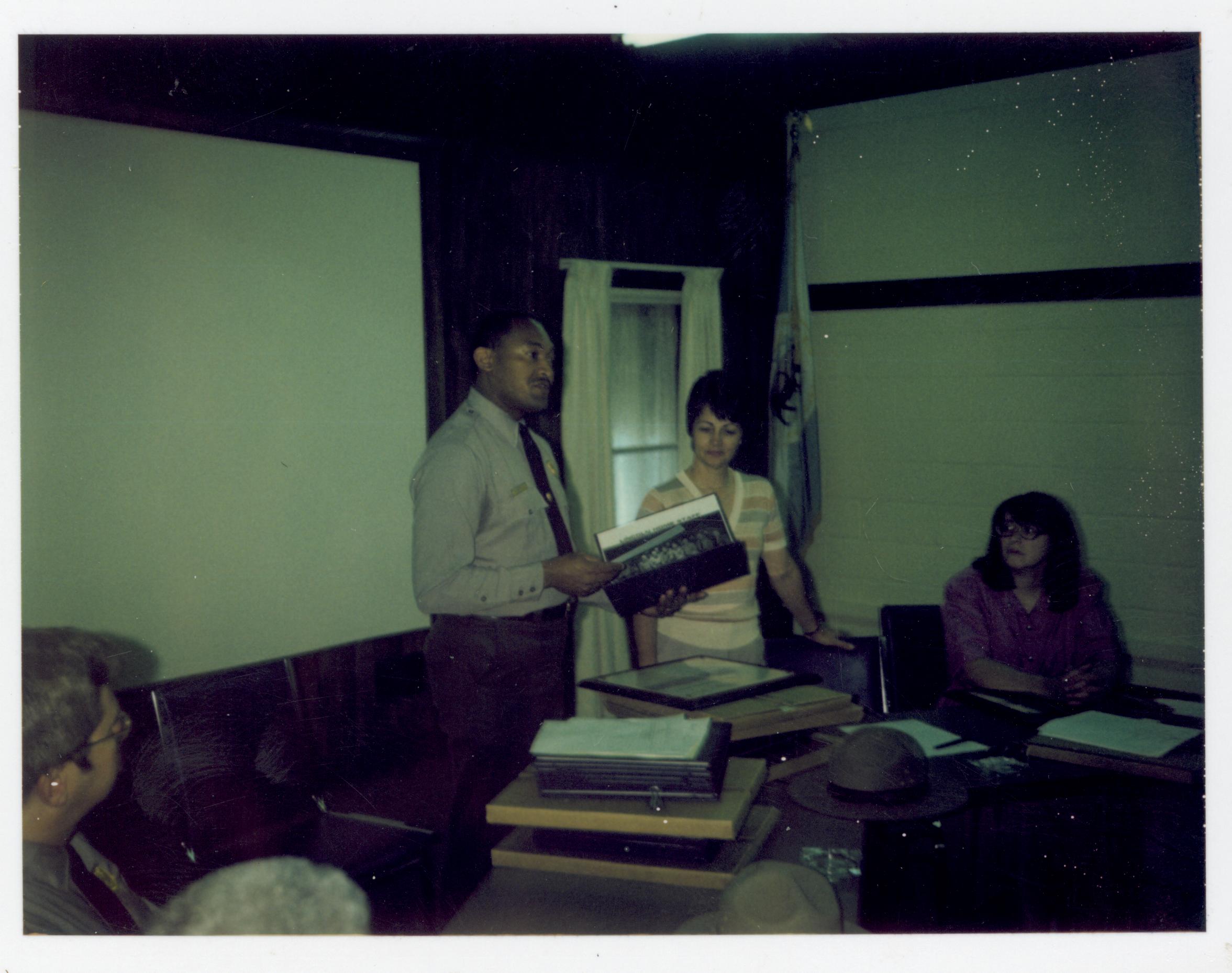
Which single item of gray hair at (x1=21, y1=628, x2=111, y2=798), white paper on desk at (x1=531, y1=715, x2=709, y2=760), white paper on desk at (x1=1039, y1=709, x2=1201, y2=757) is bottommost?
white paper on desk at (x1=1039, y1=709, x2=1201, y2=757)

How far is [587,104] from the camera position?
3.67 meters

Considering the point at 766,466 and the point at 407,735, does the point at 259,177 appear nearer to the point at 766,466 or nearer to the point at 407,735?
the point at 407,735

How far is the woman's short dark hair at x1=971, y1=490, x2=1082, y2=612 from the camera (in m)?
2.56

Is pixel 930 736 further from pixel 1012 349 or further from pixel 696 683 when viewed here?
pixel 1012 349

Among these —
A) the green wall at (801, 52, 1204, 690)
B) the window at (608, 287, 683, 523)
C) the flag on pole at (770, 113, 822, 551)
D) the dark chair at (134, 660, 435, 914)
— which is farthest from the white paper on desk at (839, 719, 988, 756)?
the flag on pole at (770, 113, 822, 551)

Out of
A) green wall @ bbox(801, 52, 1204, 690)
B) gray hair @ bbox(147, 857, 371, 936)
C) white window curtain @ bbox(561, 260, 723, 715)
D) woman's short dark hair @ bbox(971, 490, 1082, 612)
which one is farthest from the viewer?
white window curtain @ bbox(561, 260, 723, 715)

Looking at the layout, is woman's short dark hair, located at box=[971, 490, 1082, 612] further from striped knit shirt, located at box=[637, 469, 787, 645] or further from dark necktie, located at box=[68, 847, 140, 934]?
dark necktie, located at box=[68, 847, 140, 934]

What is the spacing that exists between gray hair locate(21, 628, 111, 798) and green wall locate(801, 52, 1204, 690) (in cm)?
372

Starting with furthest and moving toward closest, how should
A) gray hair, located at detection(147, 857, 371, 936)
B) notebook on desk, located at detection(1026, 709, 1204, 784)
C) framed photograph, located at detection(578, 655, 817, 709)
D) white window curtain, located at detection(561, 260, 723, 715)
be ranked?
white window curtain, located at detection(561, 260, 723, 715) < framed photograph, located at detection(578, 655, 817, 709) < notebook on desk, located at detection(1026, 709, 1204, 784) < gray hair, located at detection(147, 857, 371, 936)

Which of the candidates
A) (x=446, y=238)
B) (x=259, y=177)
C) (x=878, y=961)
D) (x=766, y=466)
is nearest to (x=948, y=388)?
(x=766, y=466)

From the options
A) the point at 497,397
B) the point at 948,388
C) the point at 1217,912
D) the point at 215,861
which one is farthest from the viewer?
the point at 948,388

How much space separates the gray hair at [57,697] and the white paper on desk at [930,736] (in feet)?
4.26

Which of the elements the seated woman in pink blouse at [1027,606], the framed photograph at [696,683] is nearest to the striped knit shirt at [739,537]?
the seated woman in pink blouse at [1027,606]

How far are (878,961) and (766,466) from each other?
3.55 m
